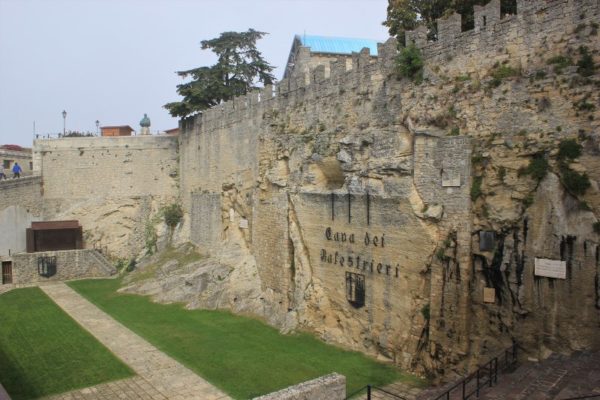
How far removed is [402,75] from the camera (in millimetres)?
14461

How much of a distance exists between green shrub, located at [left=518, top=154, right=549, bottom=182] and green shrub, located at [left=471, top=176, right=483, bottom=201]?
1011mm

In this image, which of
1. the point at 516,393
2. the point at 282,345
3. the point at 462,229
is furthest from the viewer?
the point at 282,345

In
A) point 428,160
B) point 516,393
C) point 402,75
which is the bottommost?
point 516,393

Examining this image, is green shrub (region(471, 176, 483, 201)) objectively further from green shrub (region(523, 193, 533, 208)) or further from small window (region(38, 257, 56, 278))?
small window (region(38, 257, 56, 278))

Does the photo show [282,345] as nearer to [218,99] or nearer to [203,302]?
[203,302]

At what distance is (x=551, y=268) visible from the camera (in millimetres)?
10570

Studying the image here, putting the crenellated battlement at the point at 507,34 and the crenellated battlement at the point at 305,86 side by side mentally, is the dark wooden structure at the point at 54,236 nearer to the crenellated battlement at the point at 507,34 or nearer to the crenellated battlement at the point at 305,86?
the crenellated battlement at the point at 305,86

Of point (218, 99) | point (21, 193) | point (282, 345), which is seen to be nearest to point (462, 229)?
point (282, 345)

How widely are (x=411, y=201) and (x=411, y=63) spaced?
12.3 ft

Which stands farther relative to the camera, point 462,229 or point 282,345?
point 282,345

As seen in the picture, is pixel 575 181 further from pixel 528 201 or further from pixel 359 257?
pixel 359 257

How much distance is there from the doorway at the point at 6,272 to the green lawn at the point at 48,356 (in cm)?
626

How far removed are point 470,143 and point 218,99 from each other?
18398 mm

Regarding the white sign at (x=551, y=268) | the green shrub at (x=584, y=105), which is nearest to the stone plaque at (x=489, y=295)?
the white sign at (x=551, y=268)
